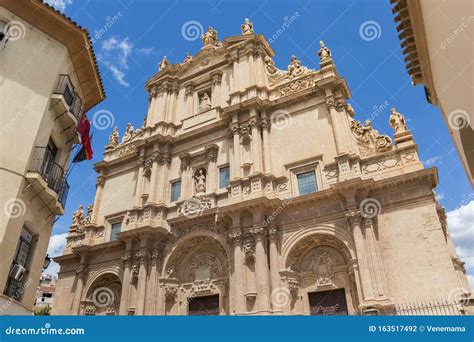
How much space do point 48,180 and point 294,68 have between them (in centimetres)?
1515

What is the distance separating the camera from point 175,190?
71.7ft

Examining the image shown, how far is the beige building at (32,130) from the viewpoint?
10719 millimetres

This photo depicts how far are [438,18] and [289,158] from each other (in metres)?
11.0

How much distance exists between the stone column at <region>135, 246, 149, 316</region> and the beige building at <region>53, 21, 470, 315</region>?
7 centimetres

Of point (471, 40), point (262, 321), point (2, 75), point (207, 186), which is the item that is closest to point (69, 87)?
point (2, 75)

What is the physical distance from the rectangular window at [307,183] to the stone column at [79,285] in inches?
539

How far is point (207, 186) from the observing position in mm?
20641

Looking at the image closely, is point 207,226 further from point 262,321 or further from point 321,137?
point 262,321

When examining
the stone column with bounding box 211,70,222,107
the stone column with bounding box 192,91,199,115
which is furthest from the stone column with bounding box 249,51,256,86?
the stone column with bounding box 192,91,199,115

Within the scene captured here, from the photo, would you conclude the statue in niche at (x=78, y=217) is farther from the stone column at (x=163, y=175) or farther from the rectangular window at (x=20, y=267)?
the rectangular window at (x=20, y=267)

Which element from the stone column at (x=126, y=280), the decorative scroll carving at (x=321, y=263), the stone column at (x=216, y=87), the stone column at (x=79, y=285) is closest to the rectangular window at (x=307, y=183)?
the decorative scroll carving at (x=321, y=263)

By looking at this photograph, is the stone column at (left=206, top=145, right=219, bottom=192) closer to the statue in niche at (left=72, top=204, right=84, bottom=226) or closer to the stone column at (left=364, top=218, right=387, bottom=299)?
the stone column at (left=364, top=218, right=387, bottom=299)

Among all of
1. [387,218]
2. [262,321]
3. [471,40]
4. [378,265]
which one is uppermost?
[387,218]

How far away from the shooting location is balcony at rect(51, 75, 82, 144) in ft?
42.2
